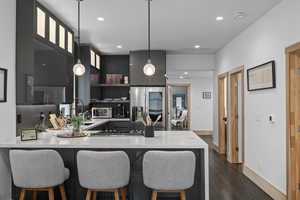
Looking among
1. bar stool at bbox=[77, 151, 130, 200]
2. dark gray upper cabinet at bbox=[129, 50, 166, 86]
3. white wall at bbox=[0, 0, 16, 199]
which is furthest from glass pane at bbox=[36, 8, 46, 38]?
dark gray upper cabinet at bbox=[129, 50, 166, 86]


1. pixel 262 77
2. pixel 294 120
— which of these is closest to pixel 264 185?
pixel 294 120

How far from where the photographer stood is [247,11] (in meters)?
3.64

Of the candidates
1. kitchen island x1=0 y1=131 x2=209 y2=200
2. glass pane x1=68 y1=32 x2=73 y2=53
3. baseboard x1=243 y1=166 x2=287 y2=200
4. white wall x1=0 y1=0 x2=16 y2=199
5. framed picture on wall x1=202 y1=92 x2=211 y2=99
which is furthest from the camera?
framed picture on wall x1=202 y1=92 x2=211 y2=99

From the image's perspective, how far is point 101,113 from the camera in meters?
6.42

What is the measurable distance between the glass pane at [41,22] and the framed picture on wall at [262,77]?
3335 mm

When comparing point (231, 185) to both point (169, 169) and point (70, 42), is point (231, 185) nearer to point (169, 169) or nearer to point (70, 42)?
point (169, 169)

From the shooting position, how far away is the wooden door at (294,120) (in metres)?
3.05

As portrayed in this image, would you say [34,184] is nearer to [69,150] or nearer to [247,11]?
[69,150]

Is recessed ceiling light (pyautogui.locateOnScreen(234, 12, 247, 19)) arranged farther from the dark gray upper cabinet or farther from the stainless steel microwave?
the stainless steel microwave

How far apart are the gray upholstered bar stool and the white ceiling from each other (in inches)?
85.1

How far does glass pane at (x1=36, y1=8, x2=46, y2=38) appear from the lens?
10.7 ft

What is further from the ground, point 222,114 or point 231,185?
point 222,114

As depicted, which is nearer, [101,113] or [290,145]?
[290,145]

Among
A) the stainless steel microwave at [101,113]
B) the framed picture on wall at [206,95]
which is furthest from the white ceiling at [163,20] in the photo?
the framed picture on wall at [206,95]
